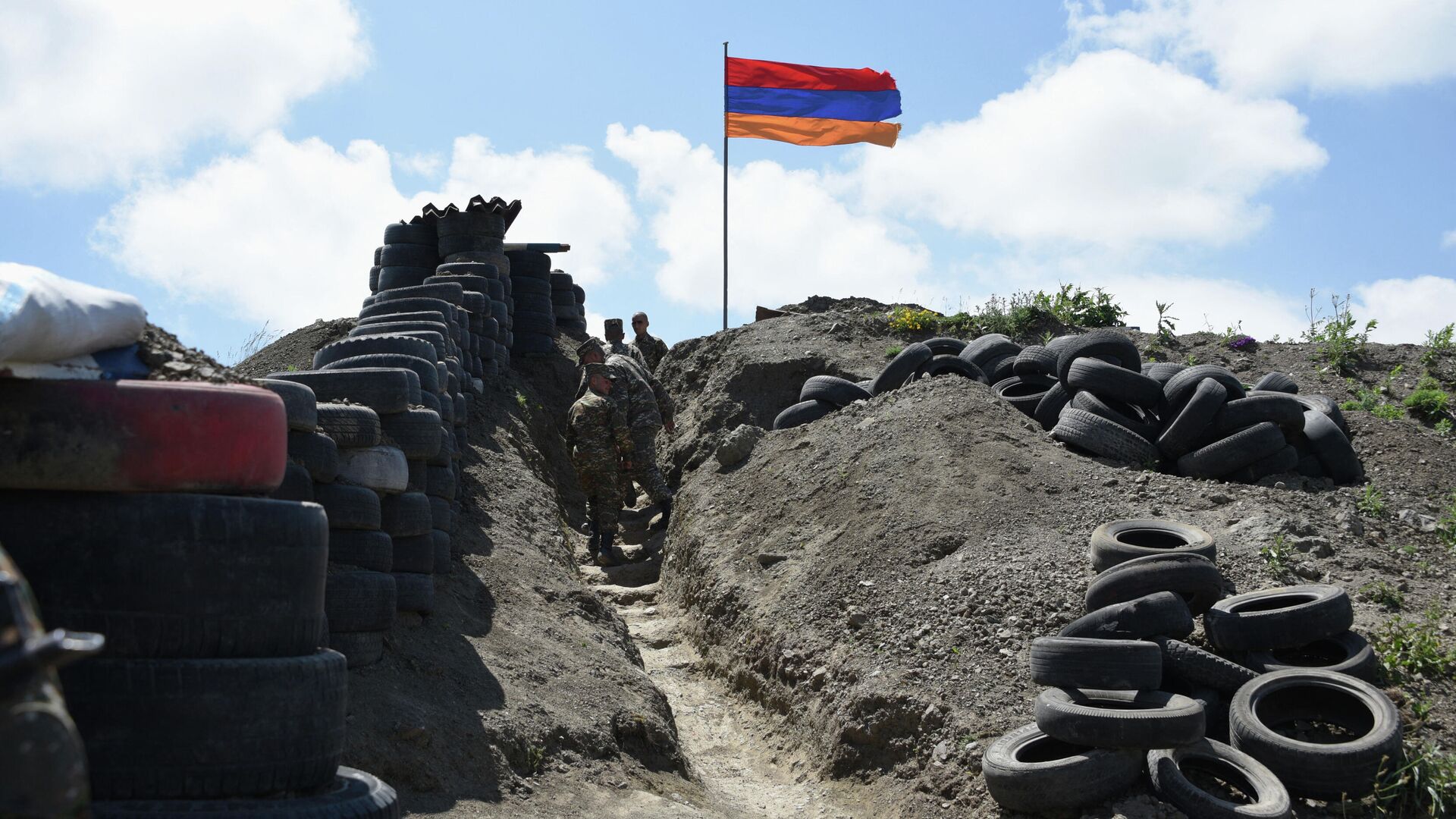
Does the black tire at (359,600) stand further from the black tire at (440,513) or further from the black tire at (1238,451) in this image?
the black tire at (1238,451)

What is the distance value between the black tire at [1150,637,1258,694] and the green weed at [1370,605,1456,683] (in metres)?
0.70

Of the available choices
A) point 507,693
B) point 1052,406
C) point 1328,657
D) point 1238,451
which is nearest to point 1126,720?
point 1328,657

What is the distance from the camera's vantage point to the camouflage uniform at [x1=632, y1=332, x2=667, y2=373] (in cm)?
1944

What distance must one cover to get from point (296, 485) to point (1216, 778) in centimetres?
452

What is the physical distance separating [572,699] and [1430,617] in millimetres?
4682

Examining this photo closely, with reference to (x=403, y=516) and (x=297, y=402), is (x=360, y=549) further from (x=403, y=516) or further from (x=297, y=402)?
(x=297, y=402)

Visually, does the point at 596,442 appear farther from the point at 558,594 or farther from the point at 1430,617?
A: the point at 1430,617

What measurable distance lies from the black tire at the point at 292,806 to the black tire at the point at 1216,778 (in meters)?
3.68

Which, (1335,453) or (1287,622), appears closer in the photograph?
(1287,622)

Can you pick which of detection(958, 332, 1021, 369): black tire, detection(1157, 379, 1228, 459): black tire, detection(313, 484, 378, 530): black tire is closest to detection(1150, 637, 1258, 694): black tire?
detection(1157, 379, 1228, 459): black tire

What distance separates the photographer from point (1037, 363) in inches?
460

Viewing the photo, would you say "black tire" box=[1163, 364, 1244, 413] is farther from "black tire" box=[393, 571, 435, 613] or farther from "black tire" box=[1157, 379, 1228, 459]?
"black tire" box=[393, 571, 435, 613]

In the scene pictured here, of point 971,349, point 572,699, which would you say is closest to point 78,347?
point 572,699

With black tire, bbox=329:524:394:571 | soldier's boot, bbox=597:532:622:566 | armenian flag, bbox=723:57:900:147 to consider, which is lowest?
soldier's boot, bbox=597:532:622:566
